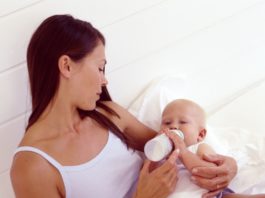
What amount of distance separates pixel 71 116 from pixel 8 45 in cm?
29

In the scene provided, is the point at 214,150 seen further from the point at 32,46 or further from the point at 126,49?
the point at 32,46

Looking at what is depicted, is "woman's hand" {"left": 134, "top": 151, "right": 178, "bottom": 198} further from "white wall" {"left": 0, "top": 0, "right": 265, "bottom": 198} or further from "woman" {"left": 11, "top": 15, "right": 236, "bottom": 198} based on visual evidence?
"white wall" {"left": 0, "top": 0, "right": 265, "bottom": 198}

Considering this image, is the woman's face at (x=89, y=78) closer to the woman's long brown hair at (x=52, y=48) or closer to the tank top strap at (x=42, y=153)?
the woman's long brown hair at (x=52, y=48)

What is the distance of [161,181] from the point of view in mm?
1233

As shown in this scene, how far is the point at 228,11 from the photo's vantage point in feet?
5.98

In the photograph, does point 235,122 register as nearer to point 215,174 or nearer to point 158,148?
point 215,174

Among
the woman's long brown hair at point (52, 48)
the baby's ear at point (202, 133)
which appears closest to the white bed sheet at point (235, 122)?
the baby's ear at point (202, 133)

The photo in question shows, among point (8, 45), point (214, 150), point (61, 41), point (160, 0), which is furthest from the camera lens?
point (160, 0)

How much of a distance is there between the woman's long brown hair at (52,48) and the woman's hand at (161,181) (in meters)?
0.38

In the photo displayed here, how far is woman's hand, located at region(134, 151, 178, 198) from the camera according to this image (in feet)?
4.04

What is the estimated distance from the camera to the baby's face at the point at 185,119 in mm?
1416

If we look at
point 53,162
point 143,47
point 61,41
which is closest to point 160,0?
point 143,47

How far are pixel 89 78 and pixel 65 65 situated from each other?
0.08 metres

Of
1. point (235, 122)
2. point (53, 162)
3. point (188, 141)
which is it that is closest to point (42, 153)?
point (53, 162)
